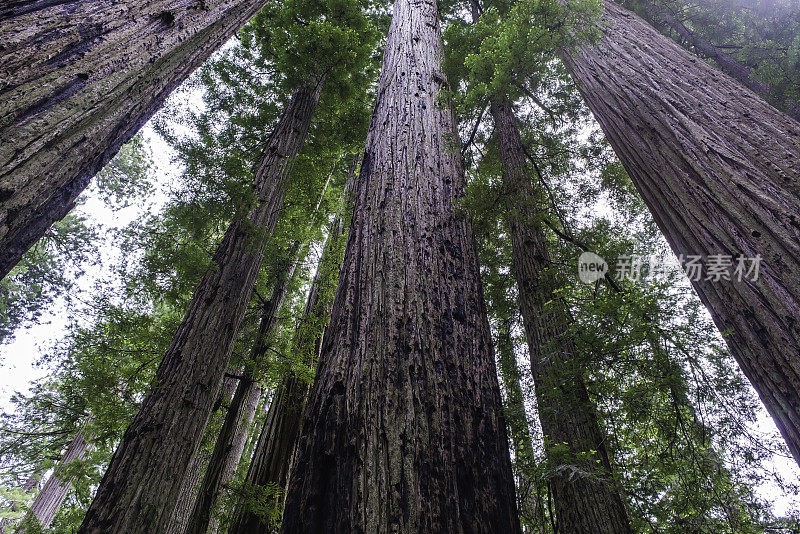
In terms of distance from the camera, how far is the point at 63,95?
1141 mm

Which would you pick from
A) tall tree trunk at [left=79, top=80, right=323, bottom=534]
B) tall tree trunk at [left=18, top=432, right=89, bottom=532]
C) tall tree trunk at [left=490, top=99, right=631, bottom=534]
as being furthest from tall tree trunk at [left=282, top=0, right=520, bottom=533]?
tall tree trunk at [left=18, top=432, right=89, bottom=532]

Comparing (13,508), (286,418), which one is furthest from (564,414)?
(13,508)

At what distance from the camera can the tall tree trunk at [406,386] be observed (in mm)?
942

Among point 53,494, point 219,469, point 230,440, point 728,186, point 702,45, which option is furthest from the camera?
point 53,494

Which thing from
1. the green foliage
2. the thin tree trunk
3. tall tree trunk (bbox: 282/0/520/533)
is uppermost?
the green foliage

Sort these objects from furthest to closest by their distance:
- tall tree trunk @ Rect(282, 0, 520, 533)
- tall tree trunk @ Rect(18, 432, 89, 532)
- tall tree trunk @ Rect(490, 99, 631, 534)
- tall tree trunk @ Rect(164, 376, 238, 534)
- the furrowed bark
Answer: tall tree trunk @ Rect(18, 432, 89, 532) < the furrowed bark < tall tree trunk @ Rect(164, 376, 238, 534) < tall tree trunk @ Rect(490, 99, 631, 534) < tall tree trunk @ Rect(282, 0, 520, 533)

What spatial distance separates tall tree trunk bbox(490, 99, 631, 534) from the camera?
2561 millimetres

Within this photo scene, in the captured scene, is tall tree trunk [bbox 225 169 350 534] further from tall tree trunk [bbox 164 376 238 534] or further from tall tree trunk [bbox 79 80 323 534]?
tall tree trunk [bbox 79 80 323 534]

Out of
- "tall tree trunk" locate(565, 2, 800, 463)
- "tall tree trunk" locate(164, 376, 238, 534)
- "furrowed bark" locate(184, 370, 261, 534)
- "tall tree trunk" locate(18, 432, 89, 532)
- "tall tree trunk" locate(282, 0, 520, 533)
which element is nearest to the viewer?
"tall tree trunk" locate(282, 0, 520, 533)

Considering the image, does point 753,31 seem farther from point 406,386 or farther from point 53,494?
point 53,494

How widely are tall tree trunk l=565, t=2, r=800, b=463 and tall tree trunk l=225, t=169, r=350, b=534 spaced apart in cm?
454

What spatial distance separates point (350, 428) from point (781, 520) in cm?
408

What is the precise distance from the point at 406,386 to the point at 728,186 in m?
1.96

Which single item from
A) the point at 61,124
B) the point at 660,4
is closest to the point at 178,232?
the point at 61,124
